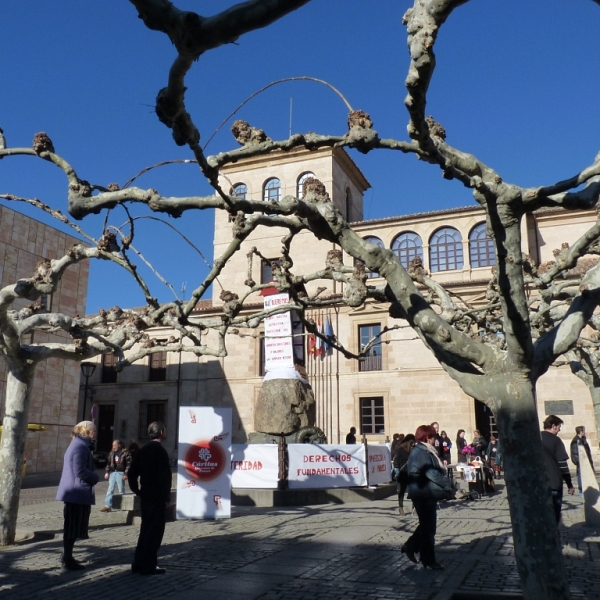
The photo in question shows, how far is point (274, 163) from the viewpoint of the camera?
36781mm

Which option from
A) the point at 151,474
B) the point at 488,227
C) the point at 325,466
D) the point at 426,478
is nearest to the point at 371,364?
the point at 325,466

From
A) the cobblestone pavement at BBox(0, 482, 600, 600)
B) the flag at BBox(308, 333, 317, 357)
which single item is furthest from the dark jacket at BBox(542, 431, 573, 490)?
the flag at BBox(308, 333, 317, 357)

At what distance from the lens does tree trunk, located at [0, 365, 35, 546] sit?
8.62 meters

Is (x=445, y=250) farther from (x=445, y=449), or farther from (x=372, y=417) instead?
(x=445, y=449)

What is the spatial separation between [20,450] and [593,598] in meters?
7.63

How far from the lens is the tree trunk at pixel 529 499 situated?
15.1 ft

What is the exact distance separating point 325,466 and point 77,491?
8.59 m

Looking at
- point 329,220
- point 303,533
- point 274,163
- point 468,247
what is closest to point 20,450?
point 303,533

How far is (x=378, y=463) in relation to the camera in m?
16.3

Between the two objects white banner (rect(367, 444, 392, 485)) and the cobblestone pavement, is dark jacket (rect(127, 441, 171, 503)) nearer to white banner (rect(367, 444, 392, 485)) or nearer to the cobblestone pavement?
the cobblestone pavement

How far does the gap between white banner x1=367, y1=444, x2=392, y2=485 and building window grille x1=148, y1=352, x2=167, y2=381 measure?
74.8 ft

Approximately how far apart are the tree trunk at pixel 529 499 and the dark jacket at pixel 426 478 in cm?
211

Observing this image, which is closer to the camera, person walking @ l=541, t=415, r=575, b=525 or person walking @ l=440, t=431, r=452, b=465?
person walking @ l=541, t=415, r=575, b=525

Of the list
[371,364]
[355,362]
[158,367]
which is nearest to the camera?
[371,364]
